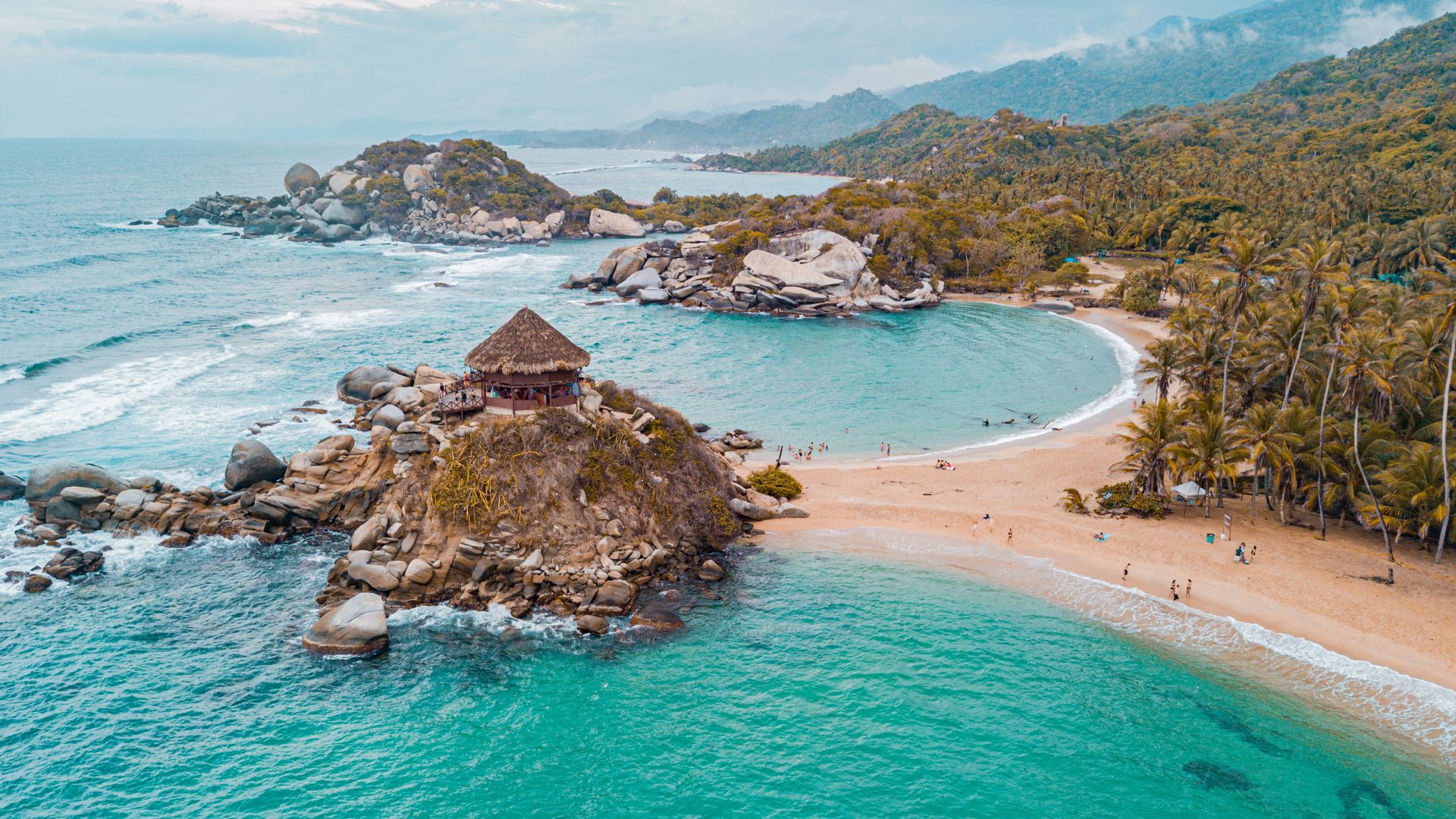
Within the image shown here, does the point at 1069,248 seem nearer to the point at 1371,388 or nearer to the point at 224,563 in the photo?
the point at 1371,388

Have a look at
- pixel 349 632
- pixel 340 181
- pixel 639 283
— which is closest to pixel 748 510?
pixel 349 632

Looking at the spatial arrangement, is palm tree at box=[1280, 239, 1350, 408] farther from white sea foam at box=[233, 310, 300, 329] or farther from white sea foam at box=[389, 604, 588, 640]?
white sea foam at box=[233, 310, 300, 329]

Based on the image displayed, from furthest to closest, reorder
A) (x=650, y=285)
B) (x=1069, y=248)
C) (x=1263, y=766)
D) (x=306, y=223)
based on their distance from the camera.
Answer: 1. (x=306, y=223)
2. (x=1069, y=248)
3. (x=650, y=285)
4. (x=1263, y=766)

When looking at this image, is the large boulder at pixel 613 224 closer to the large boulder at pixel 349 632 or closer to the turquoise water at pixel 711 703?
the turquoise water at pixel 711 703

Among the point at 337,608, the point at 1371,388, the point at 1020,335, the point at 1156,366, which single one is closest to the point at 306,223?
the point at 1020,335

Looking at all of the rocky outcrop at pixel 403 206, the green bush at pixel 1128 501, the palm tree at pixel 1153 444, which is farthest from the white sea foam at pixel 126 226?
the palm tree at pixel 1153 444

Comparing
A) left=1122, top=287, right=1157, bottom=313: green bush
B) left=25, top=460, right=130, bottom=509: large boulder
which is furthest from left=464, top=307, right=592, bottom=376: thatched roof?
left=1122, top=287, right=1157, bottom=313: green bush
